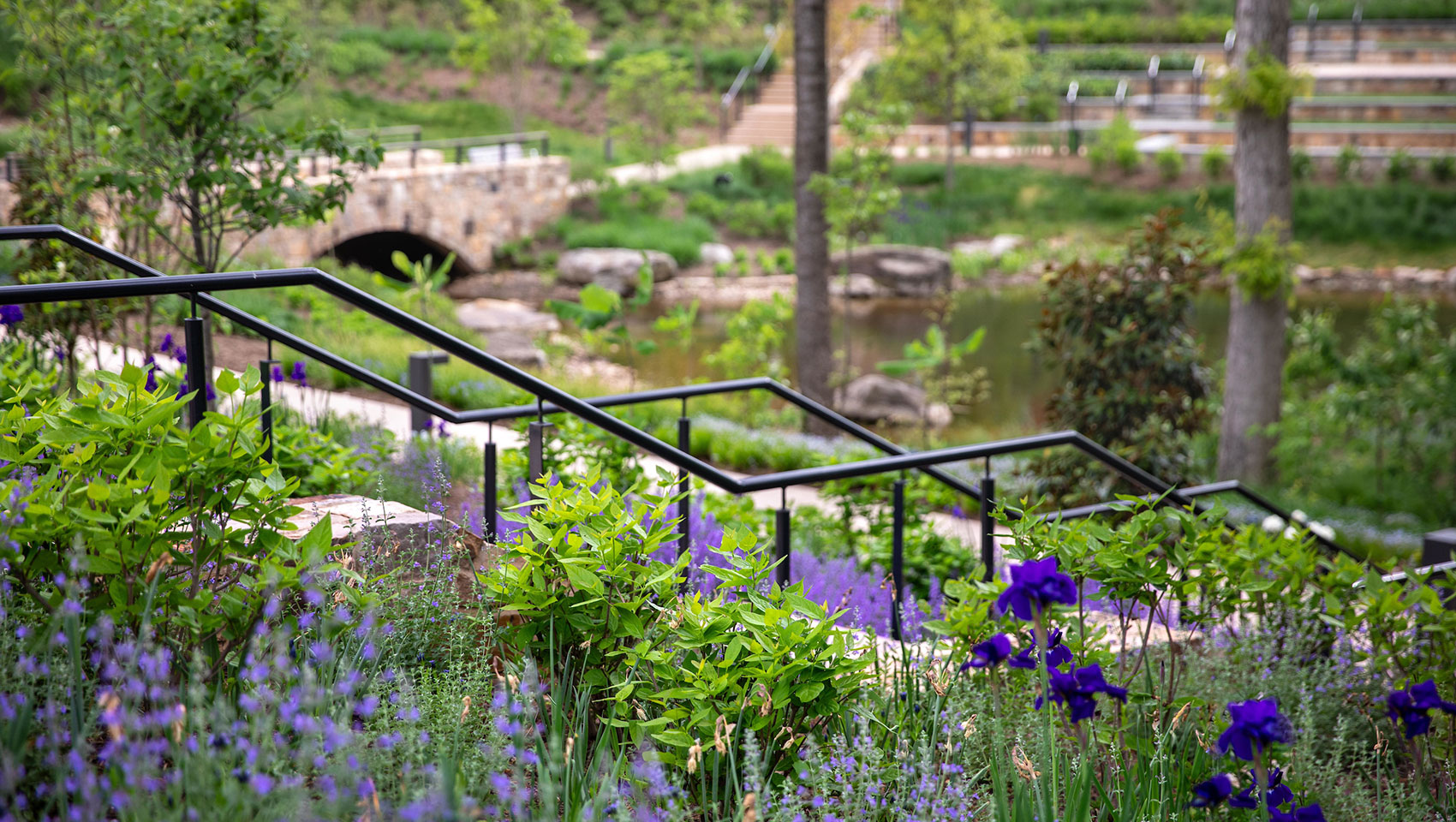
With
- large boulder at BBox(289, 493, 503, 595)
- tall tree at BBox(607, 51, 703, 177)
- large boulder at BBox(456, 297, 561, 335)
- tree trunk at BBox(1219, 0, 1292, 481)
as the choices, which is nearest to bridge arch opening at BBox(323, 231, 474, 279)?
large boulder at BBox(456, 297, 561, 335)

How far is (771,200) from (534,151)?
4873 mm

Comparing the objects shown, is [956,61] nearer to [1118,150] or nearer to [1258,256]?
[1118,150]

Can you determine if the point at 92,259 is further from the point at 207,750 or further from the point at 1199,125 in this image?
the point at 1199,125

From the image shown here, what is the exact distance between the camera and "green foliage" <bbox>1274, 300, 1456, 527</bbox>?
802 centimetres

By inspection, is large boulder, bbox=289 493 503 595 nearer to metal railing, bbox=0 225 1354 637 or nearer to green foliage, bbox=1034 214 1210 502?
metal railing, bbox=0 225 1354 637

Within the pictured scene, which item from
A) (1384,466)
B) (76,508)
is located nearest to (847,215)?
(1384,466)

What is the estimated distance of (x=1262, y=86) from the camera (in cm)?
756

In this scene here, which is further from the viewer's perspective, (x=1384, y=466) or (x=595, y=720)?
(x=1384, y=466)

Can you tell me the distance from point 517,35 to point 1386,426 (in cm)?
1824

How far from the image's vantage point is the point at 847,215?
960 cm

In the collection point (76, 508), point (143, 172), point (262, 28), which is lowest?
point (76, 508)

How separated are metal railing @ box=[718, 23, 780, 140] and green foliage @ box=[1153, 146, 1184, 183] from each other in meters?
10.4

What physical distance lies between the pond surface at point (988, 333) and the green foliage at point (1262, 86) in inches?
140

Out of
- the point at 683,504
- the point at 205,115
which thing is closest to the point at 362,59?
the point at 205,115
